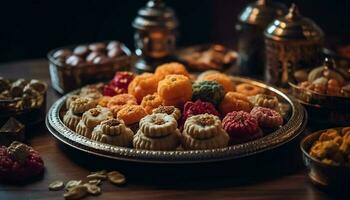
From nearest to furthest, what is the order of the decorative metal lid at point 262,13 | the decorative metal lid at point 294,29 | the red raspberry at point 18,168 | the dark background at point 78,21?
1. the red raspberry at point 18,168
2. the decorative metal lid at point 294,29
3. the decorative metal lid at point 262,13
4. the dark background at point 78,21

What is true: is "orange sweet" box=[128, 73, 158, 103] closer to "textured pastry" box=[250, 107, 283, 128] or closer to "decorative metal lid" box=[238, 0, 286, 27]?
"textured pastry" box=[250, 107, 283, 128]

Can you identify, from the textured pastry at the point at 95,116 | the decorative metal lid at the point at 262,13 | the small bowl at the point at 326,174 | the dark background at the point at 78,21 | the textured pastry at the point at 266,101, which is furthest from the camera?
the dark background at the point at 78,21

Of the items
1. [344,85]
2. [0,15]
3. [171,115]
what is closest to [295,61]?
[344,85]

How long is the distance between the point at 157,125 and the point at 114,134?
0.10 metres

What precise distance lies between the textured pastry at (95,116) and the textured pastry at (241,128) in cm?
25

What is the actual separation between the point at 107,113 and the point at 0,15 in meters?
1.33

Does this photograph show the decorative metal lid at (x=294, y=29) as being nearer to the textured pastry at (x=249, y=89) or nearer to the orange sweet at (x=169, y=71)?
the textured pastry at (x=249, y=89)

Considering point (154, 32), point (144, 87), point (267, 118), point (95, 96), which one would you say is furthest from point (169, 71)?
point (154, 32)

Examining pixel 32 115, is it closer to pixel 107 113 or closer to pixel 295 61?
pixel 107 113

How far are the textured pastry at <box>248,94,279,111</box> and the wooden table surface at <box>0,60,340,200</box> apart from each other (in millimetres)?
129

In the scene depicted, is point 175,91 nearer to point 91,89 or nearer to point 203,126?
point 203,126

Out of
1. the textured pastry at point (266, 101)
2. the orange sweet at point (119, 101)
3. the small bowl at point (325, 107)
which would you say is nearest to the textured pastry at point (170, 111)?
the orange sweet at point (119, 101)

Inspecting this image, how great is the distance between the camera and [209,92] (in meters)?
1.44

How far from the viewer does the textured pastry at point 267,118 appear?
138 centimetres
